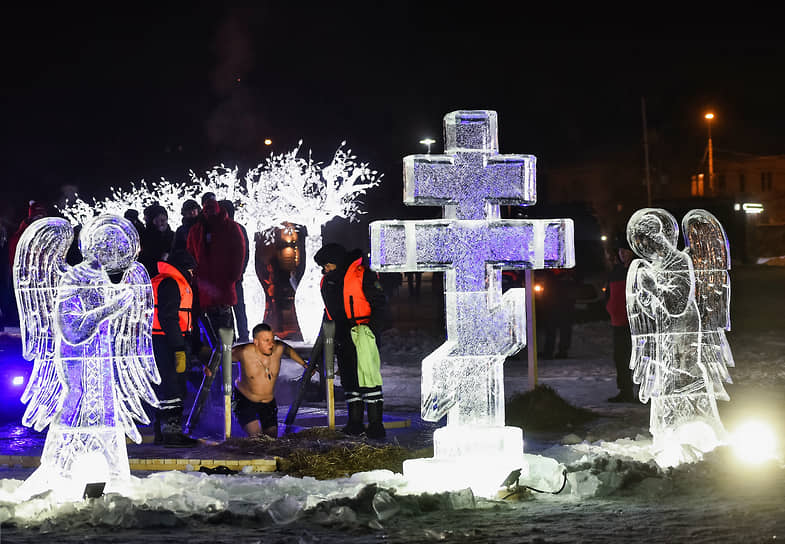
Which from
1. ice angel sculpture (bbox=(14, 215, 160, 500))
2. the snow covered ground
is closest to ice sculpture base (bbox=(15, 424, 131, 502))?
ice angel sculpture (bbox=(14, 215, 160, 500))

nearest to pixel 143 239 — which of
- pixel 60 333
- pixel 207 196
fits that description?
pixel 207 196

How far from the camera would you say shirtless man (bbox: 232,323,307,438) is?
9.42m

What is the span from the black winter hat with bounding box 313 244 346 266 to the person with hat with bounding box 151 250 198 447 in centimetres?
117

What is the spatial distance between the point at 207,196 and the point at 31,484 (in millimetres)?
5281

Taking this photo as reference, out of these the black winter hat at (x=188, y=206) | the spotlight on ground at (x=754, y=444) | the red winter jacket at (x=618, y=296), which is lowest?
the spotlight on ground at (x=754, y=444)

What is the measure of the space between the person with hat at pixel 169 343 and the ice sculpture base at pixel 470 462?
9.61 feet

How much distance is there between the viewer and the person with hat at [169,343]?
912 cm

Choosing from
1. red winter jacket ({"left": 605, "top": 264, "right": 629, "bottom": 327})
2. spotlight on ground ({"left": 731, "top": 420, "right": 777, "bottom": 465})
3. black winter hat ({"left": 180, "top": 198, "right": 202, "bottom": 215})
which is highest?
black winter hat ({"left": 180, "top": 198, "right": 202, "bottom": 215})

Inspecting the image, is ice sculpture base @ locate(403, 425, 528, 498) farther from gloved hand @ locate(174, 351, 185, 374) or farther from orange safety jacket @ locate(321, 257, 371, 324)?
gloved hand @ locate(174, 351, 185, 374)

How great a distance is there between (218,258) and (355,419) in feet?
8.37

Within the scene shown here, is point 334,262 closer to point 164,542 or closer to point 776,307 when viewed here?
point 164,542

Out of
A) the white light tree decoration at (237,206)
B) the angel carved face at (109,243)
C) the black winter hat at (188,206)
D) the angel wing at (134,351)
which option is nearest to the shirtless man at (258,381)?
the angel wing at (134,351)

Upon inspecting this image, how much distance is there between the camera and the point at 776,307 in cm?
2548

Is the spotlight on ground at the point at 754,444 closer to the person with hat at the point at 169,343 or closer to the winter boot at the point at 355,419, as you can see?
the winter boot at the point at 355,419
